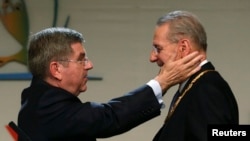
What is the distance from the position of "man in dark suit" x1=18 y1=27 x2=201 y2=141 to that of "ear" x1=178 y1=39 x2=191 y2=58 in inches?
1.8

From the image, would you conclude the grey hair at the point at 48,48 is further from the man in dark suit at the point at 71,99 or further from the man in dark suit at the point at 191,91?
the man in dark suit at the point at 191,91

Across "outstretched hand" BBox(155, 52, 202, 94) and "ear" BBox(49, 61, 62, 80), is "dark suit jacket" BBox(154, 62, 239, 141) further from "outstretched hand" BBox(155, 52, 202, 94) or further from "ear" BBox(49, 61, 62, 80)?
"ear" BBox(49, 61, 62, 80)

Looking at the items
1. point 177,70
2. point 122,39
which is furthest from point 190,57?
point 122,39

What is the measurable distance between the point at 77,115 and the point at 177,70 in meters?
0.33

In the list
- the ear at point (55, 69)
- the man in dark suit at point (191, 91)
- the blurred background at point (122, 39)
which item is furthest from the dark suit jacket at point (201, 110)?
the blurred background at point (122, 39)

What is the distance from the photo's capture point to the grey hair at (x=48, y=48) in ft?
5.40

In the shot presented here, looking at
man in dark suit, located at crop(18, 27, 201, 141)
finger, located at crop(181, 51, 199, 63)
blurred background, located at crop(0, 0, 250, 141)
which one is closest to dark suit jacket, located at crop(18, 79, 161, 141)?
man in dark suit, located at crop(18, 27, 201, 141)

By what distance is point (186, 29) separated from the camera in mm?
1679

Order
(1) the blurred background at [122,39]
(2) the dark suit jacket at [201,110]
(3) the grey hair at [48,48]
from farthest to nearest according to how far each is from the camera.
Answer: (1) the blurred background at [122,39] → (3) the grey hair at [48,48] → (2) the dark suit jacket at [201,110]

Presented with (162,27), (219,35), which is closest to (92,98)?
(219,35)

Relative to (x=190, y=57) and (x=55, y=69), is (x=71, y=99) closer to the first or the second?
(x=55, y=69)

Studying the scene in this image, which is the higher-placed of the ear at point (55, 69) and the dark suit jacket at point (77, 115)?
the ear at point (55, 69)

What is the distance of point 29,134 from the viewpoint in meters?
1.61

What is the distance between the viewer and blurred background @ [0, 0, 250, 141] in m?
3.35
